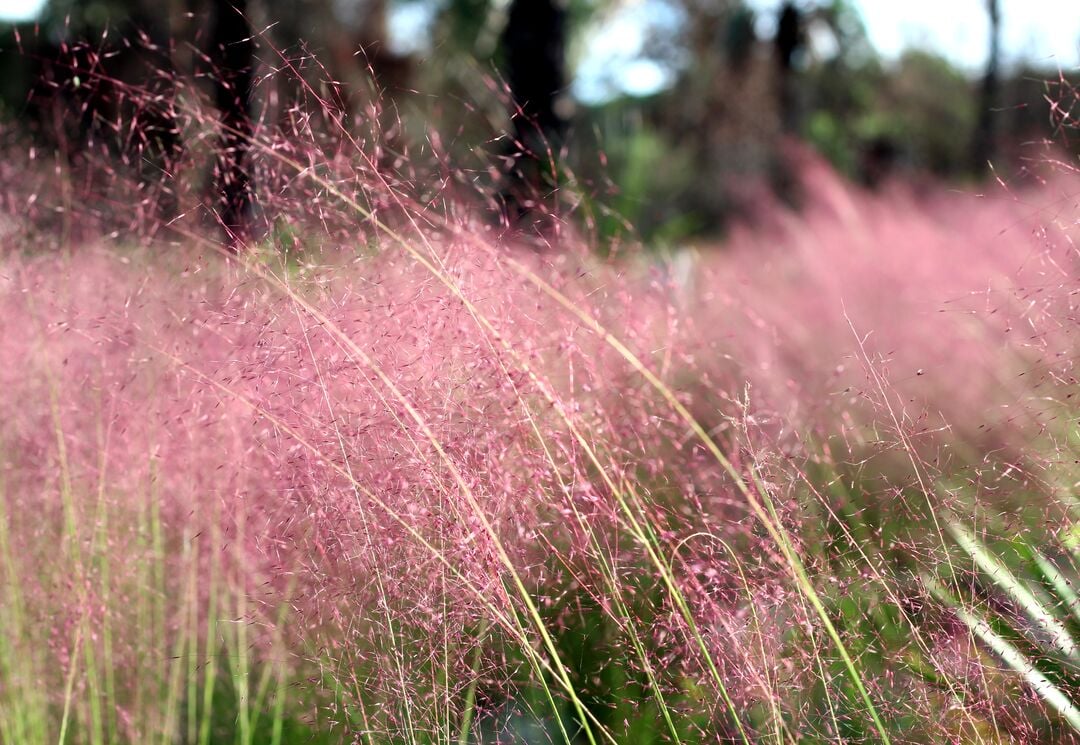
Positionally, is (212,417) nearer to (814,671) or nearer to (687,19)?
(814,671)

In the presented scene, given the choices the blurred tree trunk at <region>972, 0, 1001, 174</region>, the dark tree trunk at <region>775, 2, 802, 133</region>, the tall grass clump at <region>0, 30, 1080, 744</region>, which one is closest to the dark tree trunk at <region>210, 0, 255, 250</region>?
the tall grass clump at <region>0, 30, 1080, 744</region>

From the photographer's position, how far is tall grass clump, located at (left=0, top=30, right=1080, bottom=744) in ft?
3.91

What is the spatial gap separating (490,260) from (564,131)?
3.31 meters

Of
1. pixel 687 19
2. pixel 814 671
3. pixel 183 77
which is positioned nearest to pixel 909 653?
pixel 814 671

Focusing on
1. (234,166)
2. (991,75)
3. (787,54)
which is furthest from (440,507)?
(787,54)

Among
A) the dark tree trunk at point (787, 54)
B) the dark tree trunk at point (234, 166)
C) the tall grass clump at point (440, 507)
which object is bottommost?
the tall grass clump at point (440, 507)

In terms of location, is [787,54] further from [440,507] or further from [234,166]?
[440,507]

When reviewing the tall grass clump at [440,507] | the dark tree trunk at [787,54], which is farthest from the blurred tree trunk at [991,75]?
the tall grass clump at [440,507]

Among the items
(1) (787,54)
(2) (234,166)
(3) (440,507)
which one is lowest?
(3) (440,507)

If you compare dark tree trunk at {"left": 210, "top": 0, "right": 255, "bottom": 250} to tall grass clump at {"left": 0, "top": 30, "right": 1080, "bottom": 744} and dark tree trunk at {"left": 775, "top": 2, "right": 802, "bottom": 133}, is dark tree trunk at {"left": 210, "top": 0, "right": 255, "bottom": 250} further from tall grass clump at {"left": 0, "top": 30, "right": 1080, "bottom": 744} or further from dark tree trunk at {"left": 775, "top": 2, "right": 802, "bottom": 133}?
dark tree trunk at {"left": 775, "top": 2, "right": 802, "bottom": 133}

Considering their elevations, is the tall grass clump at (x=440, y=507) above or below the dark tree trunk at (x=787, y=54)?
below

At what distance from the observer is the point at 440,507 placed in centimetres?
118

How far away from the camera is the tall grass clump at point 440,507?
1.19 meters

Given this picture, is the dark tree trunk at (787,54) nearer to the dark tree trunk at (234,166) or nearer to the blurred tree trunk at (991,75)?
the blurred tree trunk at (991,75)
